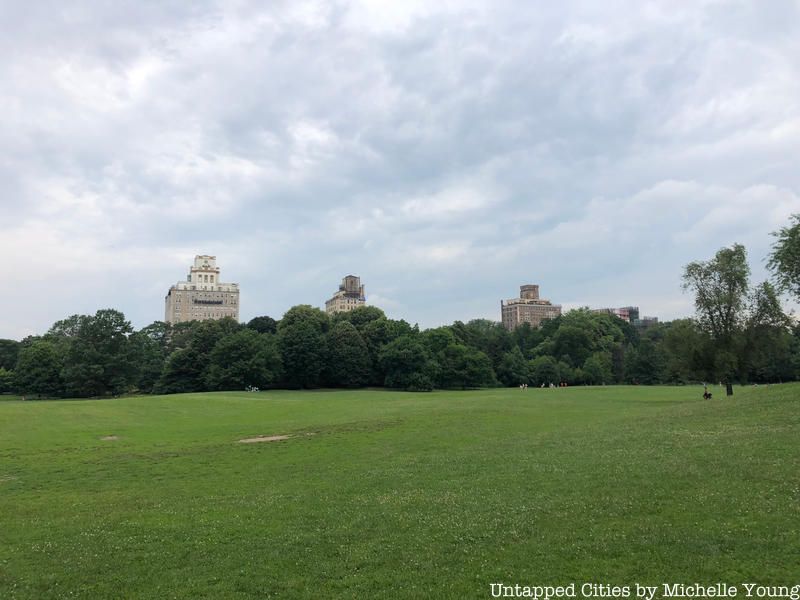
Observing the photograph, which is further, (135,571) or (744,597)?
(135,571)

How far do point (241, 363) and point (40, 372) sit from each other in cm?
3806

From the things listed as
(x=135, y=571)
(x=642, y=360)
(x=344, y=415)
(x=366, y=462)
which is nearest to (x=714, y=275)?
(x=344, y=415)

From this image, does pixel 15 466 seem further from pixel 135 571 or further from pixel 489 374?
pixel 489 374

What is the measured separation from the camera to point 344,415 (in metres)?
47.3

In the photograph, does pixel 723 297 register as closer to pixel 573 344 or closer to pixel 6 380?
pixel 573 344

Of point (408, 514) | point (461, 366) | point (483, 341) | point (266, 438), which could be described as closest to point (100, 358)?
point (461, 366)

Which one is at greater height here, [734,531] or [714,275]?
[714,275]

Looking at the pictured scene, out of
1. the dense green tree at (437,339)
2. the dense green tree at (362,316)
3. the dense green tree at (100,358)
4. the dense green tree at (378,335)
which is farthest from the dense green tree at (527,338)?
the dense green tree at (100,358)

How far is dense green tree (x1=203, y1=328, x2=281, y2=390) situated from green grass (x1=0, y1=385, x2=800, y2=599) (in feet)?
244

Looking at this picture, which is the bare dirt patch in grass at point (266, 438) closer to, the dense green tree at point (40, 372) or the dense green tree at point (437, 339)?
the dense green tree at point (40, 372)

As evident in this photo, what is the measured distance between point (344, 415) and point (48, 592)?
37795 millimetres

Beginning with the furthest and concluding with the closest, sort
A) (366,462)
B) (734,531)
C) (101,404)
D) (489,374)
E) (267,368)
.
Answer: (489,374) → (267,368) → (101,404) → (366,462) → (734,531)

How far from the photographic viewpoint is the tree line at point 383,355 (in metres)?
58.7

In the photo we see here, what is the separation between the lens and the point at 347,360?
374 feet
